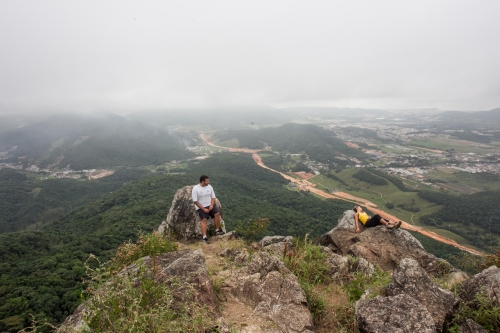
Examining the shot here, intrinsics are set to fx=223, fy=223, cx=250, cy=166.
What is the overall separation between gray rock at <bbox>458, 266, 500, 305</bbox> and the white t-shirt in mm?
8649

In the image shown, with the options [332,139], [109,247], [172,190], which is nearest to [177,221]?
[109,247]

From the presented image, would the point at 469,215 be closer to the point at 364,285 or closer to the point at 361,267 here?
the point at 361,267

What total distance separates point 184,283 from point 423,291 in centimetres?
445

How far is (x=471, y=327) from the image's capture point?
136 inches

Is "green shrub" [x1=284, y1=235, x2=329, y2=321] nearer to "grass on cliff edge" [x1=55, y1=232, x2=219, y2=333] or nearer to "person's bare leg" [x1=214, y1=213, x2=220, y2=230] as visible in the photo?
"grass on cliff edge" [x1=55, y1=232, x2=219, y2=333]

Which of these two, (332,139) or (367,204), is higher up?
(332,139)

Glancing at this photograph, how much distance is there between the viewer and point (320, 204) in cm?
7231

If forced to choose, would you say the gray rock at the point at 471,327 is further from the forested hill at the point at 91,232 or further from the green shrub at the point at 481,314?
the forested hill at the point at 91,232

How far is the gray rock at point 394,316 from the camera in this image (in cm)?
331

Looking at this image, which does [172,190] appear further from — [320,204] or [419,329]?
[419,329]

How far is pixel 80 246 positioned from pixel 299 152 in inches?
6195

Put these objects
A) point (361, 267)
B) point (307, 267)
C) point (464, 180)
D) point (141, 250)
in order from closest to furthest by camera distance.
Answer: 1. point (307, 267)
2. point (361, 267)
3. point (141, 250)
4. point (464, 180)

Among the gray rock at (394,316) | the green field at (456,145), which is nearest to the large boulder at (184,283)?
the gray rock at (394,316)

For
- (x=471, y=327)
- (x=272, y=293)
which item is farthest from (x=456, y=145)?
(x=272, y=293)
